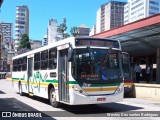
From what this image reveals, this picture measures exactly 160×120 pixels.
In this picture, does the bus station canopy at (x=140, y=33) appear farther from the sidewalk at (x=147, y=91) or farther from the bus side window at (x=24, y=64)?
the bus side window at (x=24, y=64)

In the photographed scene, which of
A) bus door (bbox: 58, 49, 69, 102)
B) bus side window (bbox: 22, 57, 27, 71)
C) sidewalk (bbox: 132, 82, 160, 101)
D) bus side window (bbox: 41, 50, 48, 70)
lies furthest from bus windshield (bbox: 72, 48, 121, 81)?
bus side window (bbox: 22, 57, 27, 71)

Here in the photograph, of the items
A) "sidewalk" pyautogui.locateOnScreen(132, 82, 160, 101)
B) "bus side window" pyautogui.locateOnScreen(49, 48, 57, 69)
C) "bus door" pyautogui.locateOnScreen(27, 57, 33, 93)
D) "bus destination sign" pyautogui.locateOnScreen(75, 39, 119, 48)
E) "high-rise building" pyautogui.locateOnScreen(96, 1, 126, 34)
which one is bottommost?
"sidewalk" pyautogui.locateOnScreen(132, 82, 160, 101)

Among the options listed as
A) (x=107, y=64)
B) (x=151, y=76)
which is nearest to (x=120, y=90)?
(x=107, y=64)

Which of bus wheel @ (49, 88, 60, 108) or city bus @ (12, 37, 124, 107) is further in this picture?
bus wheel @ (49, 88, 60, 108)

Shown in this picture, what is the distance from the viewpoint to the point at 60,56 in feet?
45.6

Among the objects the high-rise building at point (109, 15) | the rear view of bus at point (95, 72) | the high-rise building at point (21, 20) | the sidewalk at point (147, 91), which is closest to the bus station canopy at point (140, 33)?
the sidewalk at point (147, 91)

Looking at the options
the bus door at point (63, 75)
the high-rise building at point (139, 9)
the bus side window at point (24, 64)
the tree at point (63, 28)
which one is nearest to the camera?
the bus door at point (63, 75)

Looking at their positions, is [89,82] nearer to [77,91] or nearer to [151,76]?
[77,91]

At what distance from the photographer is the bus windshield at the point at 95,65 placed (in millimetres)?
12320

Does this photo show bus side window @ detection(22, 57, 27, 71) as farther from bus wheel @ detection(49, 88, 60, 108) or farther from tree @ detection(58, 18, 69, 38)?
tree @ detection(58, 18, 69, 38)

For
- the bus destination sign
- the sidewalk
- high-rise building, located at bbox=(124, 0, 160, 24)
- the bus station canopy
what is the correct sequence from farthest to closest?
1. high-rise building, located at bbox=(124, 0, 160, 24)
2. the bus station canopy
3. the sidewalk
4. the bus destination sign

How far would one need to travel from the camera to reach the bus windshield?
1232 centimetres

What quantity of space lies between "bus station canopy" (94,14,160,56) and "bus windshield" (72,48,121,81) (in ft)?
22.7

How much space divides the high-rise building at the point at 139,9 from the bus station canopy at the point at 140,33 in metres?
107
